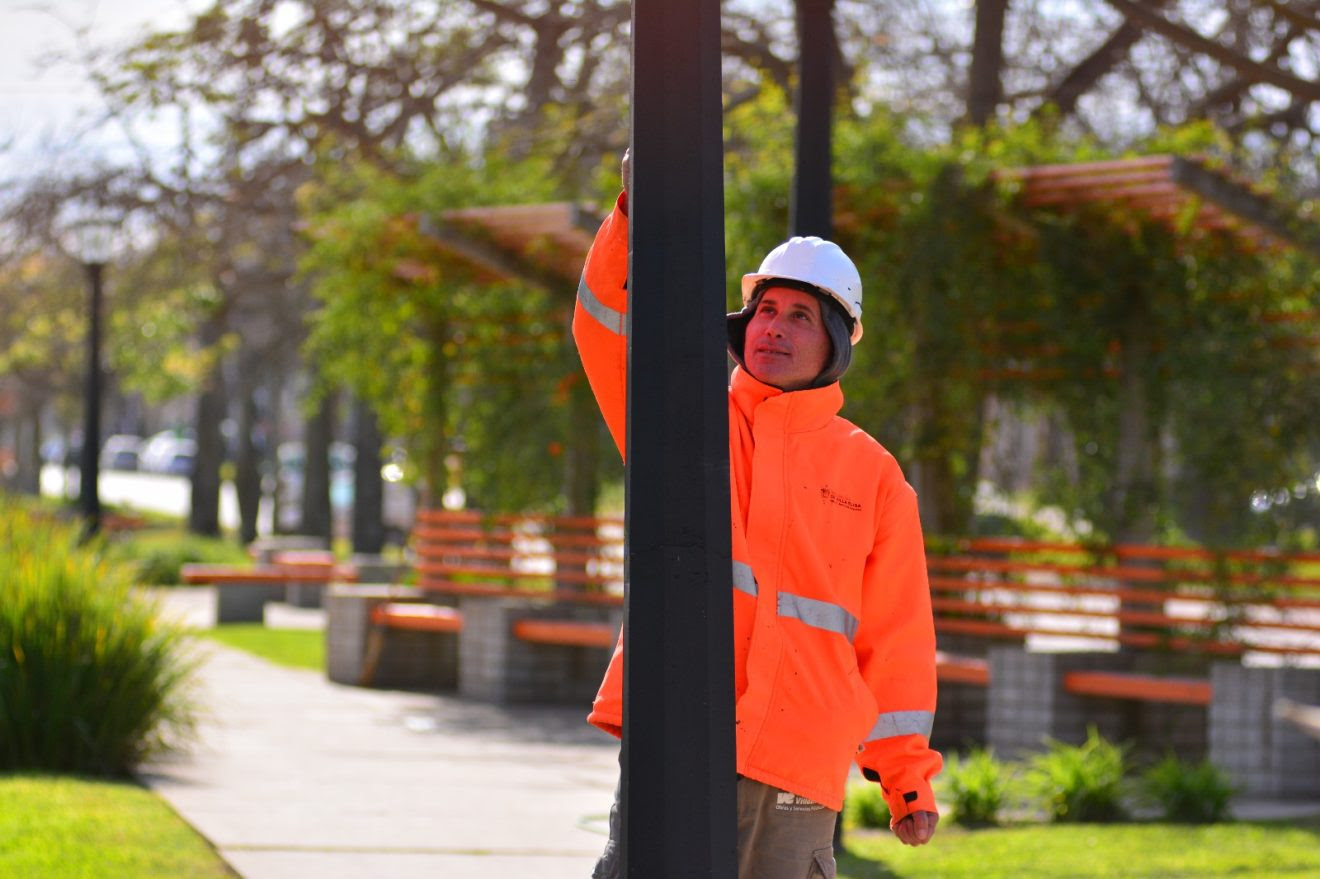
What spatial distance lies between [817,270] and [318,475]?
28.6 metres

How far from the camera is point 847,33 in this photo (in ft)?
57.7

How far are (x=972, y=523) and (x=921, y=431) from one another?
99cm

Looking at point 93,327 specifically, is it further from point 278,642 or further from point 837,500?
point 837,500

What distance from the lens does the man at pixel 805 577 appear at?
3469 millimetres

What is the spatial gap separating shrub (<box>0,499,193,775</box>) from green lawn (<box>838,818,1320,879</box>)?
3323 mm

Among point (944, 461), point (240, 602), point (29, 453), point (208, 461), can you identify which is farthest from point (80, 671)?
point (29, 453)

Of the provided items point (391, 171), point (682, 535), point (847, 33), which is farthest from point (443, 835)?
point (847, 33)

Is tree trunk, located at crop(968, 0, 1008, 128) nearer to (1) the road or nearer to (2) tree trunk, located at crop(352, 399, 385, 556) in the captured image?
(2) tree trunk, located at crop(352, 399, 385, 556)

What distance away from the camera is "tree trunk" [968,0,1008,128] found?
1555 centimetres

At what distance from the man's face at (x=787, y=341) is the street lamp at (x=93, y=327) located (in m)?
15.0

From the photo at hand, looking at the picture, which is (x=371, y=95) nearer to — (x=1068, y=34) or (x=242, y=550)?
(x=1068, y=34)

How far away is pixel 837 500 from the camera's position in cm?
361

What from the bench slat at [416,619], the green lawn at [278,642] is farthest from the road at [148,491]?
the bench slat at [416,619]

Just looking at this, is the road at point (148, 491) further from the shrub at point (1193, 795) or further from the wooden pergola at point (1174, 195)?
the shrub at point (1193, 795)
